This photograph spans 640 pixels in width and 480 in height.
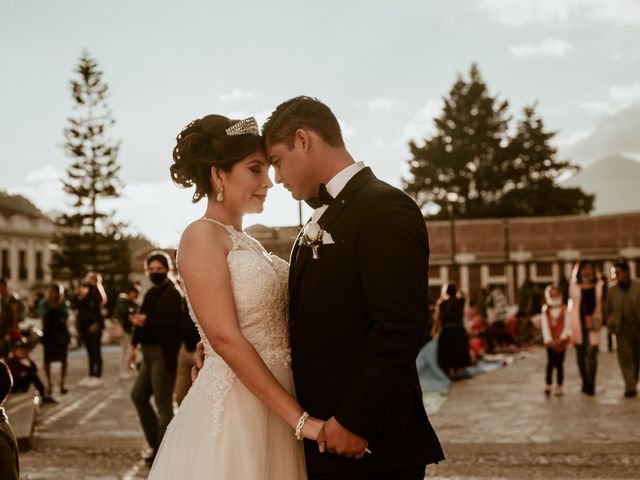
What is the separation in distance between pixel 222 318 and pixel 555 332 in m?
10.9

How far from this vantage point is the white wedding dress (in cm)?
360

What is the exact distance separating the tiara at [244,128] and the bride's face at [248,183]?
0.10m

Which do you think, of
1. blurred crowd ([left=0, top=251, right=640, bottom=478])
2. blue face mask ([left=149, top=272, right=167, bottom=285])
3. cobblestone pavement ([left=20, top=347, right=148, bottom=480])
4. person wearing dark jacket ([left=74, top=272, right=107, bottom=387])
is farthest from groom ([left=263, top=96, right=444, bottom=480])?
person wearing dark jacket ([left=74, top=272, right=107, bottom=387])

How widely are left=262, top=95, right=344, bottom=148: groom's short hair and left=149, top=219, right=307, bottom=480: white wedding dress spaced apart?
65 centimetres

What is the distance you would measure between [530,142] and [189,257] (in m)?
67.3

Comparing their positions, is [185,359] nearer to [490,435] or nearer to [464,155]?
[490,435]

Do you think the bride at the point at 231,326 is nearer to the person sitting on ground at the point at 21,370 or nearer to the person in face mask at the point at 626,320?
the person sitting on ground at the point at 21,370

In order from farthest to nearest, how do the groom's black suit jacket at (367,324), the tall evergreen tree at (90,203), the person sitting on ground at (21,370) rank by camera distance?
1. the tall evergreen tree at (90,203)
2. the person sitting on ground at (21,370)
3. the groom's black suit jacket at (367,324)

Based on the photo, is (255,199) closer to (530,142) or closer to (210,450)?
(210,450)

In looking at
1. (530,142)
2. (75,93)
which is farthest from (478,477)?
(530,142)

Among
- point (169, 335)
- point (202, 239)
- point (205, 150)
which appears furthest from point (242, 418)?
point (169, 335)

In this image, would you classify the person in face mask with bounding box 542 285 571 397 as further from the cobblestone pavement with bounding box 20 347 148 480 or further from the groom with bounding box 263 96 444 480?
the groom with bounding box 263 96 444 480

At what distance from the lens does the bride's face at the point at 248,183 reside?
387 centimetres

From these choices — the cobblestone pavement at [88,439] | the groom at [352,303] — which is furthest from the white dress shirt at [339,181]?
the cobblestone pavement at [88,439]
